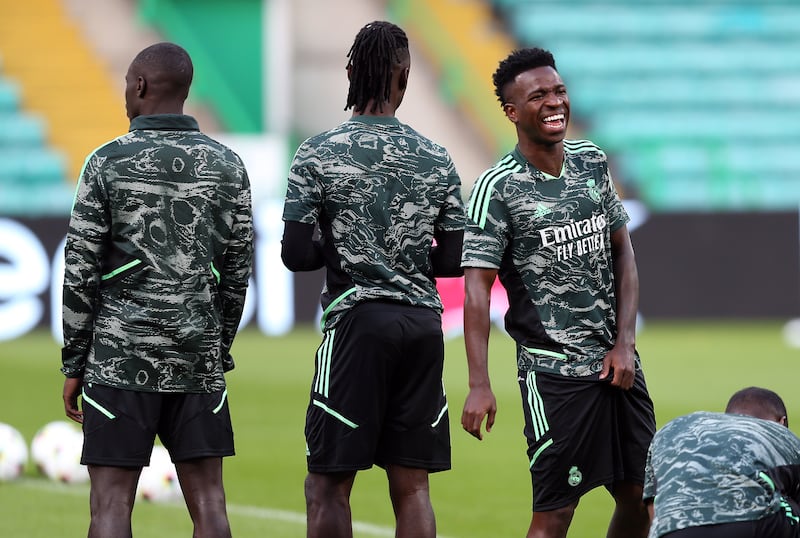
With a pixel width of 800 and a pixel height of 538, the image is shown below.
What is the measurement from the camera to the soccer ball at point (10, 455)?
810cm

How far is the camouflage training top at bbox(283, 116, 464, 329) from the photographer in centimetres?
505

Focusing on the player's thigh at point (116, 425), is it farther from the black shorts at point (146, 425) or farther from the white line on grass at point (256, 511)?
the white line on grass at point (256, 511)

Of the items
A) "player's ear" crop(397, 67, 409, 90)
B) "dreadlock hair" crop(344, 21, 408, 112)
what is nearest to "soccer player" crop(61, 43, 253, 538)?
"dreadlock hair" crop(344, 21, 408, 112)

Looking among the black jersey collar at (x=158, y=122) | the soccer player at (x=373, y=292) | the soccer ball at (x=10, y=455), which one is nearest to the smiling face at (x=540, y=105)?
the soccer player at (x=373, y=292)

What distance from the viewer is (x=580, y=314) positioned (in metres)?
5.23

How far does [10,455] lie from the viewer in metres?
8.12

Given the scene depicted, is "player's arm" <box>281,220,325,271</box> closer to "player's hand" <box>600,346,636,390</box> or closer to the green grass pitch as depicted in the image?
"player's hand" <box>600,346,636,390</box>

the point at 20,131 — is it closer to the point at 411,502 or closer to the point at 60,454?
the point at 60,454

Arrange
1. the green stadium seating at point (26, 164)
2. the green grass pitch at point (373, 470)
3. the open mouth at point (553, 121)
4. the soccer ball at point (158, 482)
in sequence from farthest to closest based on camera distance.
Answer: the green stadium seating at point (26, 164) → the soccer ball at point (158, 482) → the green grass pitch at point (373, 470) → the open mouth at point (553, 121)

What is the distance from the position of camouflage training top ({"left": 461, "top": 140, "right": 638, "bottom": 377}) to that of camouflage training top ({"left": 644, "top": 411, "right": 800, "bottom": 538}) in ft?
2.17

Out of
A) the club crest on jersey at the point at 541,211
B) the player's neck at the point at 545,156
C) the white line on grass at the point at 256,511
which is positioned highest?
the player's neck at the point at 545,156

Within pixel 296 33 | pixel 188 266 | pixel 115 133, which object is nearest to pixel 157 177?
pixel 188 266

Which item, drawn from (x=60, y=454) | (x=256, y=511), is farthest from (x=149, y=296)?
(x=60, y=454)

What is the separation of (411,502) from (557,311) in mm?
853
